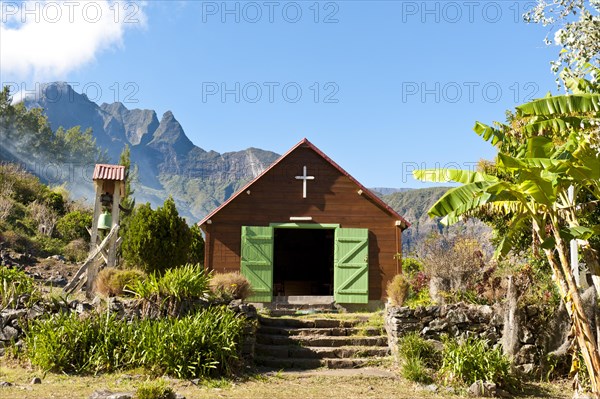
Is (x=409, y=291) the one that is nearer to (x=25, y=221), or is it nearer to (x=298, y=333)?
(x=298, y=333)

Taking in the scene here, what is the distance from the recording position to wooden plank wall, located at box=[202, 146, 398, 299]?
18.5 meters

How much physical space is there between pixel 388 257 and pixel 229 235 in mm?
5102

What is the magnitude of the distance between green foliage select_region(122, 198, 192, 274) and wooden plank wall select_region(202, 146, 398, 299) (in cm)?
117

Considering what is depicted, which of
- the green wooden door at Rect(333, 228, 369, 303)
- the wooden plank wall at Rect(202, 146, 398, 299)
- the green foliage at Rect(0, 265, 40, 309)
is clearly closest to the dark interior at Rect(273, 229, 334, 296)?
the wooden plank wall at Rect(202, 146, 398, 299)

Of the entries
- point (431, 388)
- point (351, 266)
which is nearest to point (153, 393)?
point (431, 388)

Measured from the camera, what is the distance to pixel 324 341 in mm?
13109

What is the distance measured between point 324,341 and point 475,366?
11.8 ft

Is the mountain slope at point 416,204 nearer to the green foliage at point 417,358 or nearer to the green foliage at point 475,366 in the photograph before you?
the green foliage at point 417,358

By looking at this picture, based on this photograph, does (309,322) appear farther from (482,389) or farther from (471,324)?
(482,389)

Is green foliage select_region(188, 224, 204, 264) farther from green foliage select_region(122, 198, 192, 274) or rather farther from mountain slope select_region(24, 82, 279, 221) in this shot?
mountain slope select_region(24, 82, 279, 221)

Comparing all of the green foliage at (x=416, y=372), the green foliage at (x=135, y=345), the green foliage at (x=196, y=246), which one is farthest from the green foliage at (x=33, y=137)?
the green foliage at (x=416, y=372)

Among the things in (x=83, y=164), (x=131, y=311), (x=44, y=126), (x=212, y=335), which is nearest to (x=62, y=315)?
(x=131, y=311)

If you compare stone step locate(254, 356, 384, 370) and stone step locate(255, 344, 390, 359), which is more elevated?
stone step locate(255, 344, 390, 359)

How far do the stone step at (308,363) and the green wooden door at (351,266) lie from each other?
6.01 meters
